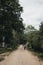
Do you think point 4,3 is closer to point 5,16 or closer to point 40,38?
point 5,16

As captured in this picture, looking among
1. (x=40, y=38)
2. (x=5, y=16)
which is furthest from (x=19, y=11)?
(x=40, y=38)

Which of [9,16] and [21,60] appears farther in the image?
[9,16]

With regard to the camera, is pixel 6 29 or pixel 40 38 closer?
pixel 40 38

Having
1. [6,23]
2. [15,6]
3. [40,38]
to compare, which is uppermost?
[15,6]

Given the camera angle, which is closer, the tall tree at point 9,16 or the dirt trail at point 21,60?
the dirt trail at point 21,60

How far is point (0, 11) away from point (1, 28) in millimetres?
3949

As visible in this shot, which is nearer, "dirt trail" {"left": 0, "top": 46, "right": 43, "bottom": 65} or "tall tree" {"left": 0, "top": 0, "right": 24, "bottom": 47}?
"dirt trail" {"left": 0, "top": 46, "right": 43, "bottom": 65}

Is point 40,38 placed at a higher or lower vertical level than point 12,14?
lower

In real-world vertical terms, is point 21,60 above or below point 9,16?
below

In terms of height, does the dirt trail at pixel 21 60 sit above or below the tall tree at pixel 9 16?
below

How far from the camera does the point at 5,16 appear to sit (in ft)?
164

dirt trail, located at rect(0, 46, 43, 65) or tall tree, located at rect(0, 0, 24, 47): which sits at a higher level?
tall tree, located at rect(0, 0, 24, 47)

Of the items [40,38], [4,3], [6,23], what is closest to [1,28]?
[6,23]

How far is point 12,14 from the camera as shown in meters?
52.5
